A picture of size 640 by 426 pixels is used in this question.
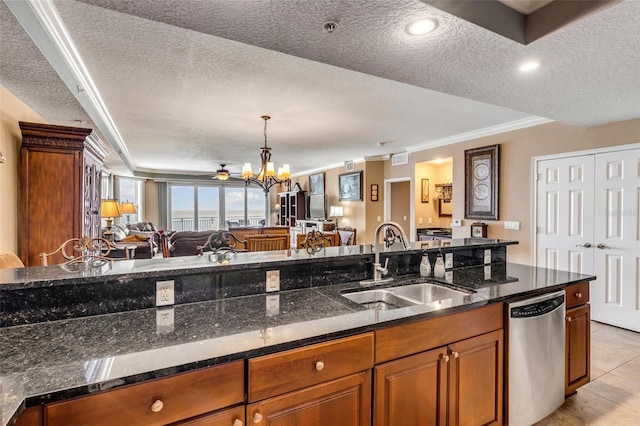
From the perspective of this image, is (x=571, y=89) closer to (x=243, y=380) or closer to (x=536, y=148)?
(x=536, y=148)

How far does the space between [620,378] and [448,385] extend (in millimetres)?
2157

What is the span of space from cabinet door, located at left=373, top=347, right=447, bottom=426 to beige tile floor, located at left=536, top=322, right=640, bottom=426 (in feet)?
3.67

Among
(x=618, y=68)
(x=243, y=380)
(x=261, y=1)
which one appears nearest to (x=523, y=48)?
(x=618, y=68)

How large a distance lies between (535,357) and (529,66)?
6.45ft

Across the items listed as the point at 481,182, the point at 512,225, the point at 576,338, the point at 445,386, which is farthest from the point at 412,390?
the point at 481,182

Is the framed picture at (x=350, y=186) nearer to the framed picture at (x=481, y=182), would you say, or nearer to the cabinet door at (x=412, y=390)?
the framed picture at (x=481, y=182)

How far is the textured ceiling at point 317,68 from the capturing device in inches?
66.0

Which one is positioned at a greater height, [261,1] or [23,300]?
[261,1]

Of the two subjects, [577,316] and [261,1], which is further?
[577,316]

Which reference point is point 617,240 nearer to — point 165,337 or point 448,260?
point 448,260

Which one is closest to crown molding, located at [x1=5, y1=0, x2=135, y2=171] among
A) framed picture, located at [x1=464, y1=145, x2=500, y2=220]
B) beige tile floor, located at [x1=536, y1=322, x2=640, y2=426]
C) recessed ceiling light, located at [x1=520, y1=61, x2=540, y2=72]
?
recessed ceiling light, located at [x1=520, y1=61, x2=540, y2=72]

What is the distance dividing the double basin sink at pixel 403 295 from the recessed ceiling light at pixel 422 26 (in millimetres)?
1515

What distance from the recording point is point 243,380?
113 cm

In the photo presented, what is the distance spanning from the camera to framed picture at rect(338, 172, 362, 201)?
25.1 ft
